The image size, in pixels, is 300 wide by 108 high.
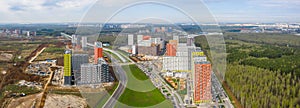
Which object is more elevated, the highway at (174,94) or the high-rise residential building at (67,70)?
the high-rise residential building at (67,70)

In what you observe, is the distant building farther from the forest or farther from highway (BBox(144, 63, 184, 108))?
the forest

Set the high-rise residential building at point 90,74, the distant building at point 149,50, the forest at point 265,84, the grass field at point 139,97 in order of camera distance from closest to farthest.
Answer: the grass field at point 139,97, the forest at point 265,84, the high-rise residential building at point 90,74, the distant building at point 149,50

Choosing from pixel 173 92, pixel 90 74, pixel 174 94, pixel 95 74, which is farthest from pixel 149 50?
pixel 174 94

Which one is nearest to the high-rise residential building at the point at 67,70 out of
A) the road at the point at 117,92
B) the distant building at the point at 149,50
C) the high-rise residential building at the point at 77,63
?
the high-rise residential building at the point at 77,63

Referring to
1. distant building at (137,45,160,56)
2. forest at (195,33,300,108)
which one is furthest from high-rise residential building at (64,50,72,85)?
distant building at (137,45,160,56)

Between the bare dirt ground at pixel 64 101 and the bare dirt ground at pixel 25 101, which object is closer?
the bare dirt ground at pixel 64 101

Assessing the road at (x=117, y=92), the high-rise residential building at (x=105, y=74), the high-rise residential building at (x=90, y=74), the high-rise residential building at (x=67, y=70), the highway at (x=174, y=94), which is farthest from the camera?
the high-rise residential building at (x=67, y=70)

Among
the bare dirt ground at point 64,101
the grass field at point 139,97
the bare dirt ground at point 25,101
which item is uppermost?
the grass field at point 139,97

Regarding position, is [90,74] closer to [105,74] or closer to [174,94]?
[105,74]

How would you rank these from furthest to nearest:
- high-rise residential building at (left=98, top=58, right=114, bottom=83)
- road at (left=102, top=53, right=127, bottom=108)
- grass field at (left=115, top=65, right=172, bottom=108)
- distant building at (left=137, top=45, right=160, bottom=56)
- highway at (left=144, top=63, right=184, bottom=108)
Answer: distant building at (left=137, top=45, right=160, bottom=56)
high-rise residential building at (left=98, top=58, right=114, bottom=83)
highway at (left=144, top=63, right=184, bottom=108)
road at (left=102, top=53, right=127, bottom=108)
grass field at (left=115, top=65, right=172, bottom=108)

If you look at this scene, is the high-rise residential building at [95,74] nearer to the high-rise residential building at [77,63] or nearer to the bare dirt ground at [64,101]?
the high-rise residential building at [77,63]
